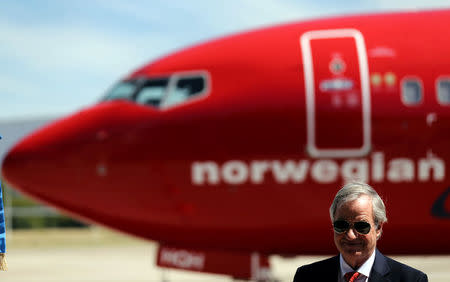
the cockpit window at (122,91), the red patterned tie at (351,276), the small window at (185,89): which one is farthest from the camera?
the cockpit window at (122,91)

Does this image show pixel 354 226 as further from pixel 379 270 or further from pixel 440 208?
pixel 440 208

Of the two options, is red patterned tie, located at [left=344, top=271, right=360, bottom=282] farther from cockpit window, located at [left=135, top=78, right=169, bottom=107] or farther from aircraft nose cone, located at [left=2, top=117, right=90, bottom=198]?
cockpit window, located at [left=135, top=78, right=169, bottom=107]

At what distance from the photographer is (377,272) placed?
93.4 inches

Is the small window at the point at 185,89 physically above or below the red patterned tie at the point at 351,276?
above

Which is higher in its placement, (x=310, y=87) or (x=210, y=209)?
(x=310, y=87)

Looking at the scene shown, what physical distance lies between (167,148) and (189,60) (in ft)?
4.59

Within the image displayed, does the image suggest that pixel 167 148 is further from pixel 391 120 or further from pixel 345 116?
pixel 391 120

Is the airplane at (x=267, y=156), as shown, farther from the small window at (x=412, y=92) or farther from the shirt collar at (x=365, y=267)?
the shirt collar at (x=365, y=267)

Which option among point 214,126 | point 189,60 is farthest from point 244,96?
point 189,60

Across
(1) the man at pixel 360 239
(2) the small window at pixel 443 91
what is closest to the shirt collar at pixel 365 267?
(1) the man at pixel 360 239

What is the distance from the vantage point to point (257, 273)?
7773 millimetres

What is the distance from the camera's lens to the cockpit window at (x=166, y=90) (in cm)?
819

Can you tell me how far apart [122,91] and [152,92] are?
0.50 metres

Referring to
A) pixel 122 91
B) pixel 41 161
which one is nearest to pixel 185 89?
pixel 122 91
